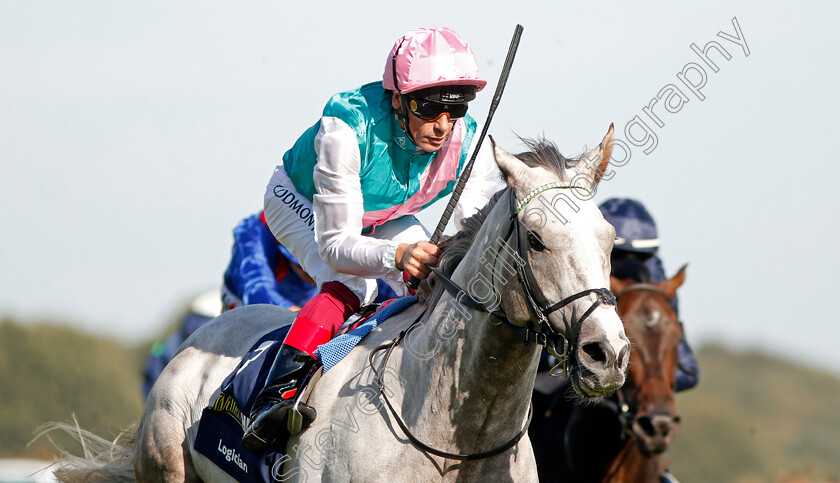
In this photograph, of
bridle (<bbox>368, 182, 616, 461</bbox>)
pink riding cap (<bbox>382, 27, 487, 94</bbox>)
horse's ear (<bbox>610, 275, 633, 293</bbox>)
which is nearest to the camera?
bridle (<bbox>368, 182, 616, 461</bbox>)

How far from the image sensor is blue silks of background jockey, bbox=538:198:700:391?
6.29m

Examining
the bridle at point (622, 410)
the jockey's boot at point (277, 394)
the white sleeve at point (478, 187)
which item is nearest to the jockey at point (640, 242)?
the bridle at point (622, 410)

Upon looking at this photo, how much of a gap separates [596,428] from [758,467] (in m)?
13.5

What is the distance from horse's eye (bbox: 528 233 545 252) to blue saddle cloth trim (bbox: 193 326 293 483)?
1336 millimetres

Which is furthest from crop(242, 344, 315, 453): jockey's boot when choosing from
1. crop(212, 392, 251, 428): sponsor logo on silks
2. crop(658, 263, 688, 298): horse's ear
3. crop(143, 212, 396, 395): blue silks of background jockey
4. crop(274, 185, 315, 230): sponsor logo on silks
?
crop(658, 263, 688, 298): horse's ear

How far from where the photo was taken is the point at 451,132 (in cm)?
420

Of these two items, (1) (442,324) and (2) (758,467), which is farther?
(2) (758,467)

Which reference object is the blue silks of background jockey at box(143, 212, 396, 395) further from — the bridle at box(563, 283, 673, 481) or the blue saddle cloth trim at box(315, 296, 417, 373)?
the blue saddle cloth trim at box(315, 296, 417, 373)

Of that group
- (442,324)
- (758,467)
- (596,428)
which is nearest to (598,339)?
(442,324)

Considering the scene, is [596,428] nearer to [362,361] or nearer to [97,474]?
[362,361]

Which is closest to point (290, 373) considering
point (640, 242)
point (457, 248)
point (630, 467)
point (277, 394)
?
point (277, 394)

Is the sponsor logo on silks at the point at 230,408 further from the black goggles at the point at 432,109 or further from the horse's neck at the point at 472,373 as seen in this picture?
the black goggles at the point at 432,109

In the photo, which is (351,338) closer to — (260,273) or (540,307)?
(540,307)

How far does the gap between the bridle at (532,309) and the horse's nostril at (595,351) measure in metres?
0.06
